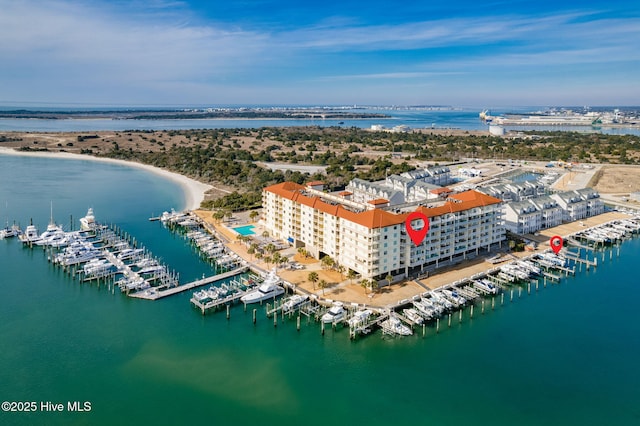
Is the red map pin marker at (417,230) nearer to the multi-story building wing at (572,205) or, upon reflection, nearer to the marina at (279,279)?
the marina at (279,279)

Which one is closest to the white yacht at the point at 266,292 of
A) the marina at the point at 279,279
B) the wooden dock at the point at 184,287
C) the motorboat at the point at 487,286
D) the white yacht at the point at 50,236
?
the marina at the point at 279,279

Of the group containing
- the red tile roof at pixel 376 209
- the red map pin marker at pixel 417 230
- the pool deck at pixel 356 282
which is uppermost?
the red tile roof at pixel 376 209

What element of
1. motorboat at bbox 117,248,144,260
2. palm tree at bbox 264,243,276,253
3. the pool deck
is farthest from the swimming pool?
motorboat at bbox 117,248,144,260

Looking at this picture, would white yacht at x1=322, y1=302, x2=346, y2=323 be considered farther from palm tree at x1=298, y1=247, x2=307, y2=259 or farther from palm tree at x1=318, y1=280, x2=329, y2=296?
palm tree at x1=298, y1=247, x2=307, y2=259

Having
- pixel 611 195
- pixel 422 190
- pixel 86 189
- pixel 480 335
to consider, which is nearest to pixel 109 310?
pixel 480 335

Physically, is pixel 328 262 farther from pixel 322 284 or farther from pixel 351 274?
pixel 322 284

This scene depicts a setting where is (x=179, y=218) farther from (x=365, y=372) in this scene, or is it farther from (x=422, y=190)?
(x=365, y=372)

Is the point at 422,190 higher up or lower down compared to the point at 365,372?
higher up
